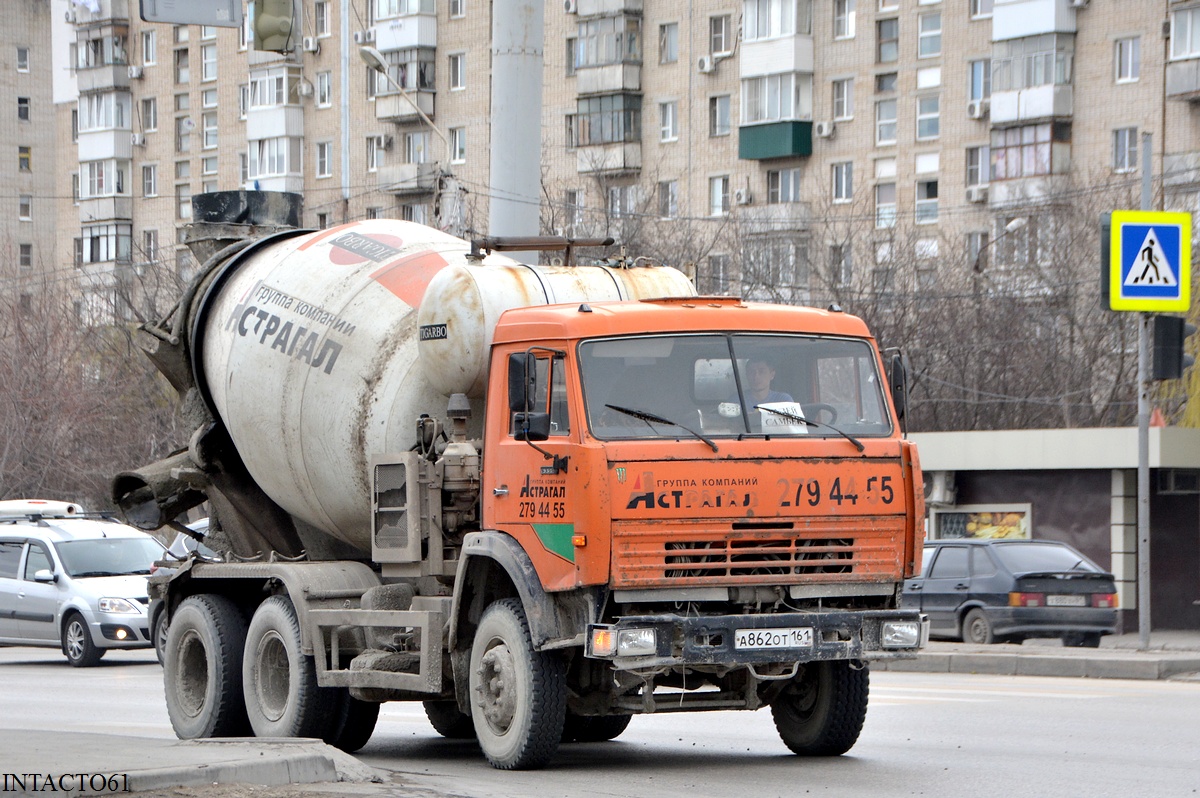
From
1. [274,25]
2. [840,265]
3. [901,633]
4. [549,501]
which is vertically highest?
[840,265]

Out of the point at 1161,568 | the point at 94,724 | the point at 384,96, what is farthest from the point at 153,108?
the point at 94,724

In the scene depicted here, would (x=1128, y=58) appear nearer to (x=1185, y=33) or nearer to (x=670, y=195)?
(x=1185, y=33)

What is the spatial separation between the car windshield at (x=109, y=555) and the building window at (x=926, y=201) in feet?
120

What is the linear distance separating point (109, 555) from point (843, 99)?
131 ft

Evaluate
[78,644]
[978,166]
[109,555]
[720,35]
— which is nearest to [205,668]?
[78,644]

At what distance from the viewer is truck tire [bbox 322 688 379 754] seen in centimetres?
1272

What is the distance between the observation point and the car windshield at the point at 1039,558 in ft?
77.7

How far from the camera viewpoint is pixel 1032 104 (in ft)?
181

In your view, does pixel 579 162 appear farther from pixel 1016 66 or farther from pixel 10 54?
pixel 10 54

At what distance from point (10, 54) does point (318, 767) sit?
303 feet

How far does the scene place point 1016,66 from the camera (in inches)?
2201

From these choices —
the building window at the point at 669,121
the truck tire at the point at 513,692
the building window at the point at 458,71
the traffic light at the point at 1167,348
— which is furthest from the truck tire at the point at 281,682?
the building window at the point at 458,71

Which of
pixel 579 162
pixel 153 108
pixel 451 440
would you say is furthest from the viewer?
pixel 153 108

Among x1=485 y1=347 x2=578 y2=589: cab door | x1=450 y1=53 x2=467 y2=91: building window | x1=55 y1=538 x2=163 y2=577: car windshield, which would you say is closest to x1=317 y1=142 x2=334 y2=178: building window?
x1=450 y1=53 x2=467 y2=91: building window
